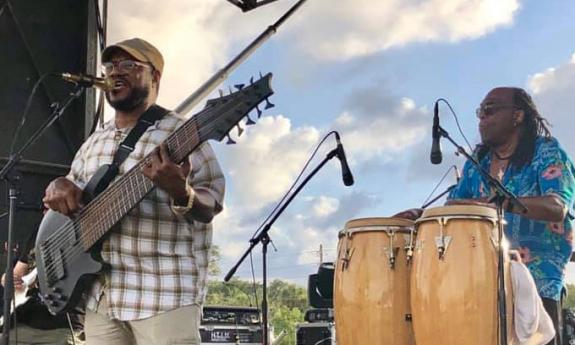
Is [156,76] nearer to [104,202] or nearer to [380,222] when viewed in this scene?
[104,202]

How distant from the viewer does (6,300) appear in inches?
115

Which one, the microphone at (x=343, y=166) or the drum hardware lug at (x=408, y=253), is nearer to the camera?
the drum hardware lug at (x=408, y=253)

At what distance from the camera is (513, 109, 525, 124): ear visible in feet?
11.3

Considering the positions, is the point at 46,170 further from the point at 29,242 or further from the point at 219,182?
the point at 219,182

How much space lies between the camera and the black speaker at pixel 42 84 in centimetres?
464

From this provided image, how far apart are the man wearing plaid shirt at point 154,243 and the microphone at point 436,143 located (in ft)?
3.53

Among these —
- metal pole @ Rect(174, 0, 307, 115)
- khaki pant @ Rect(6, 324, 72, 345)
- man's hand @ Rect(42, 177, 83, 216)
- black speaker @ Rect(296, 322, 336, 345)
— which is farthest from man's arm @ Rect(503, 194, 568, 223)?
black speaker @ Rect(296, 322, 336, 345)

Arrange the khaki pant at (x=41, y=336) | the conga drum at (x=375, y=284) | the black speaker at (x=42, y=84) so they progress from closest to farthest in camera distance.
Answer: the conga drum at (x=375, y=284), the khaki pant at (x=41, y=336), the black speaker at (x=42, y=84)

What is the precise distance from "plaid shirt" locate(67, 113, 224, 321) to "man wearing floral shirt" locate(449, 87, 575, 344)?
1.36 m

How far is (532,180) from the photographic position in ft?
10.8

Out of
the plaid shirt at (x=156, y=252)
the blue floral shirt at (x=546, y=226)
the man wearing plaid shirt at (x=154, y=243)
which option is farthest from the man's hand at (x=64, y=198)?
the blue floral shirt at (x=546, y=226)

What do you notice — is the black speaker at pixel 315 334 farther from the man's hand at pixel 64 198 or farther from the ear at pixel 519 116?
the man's hand at pixel 64 198

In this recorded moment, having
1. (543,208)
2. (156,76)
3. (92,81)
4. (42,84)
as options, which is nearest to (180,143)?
(156,76)

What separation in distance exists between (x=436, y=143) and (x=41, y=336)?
2.28 m
